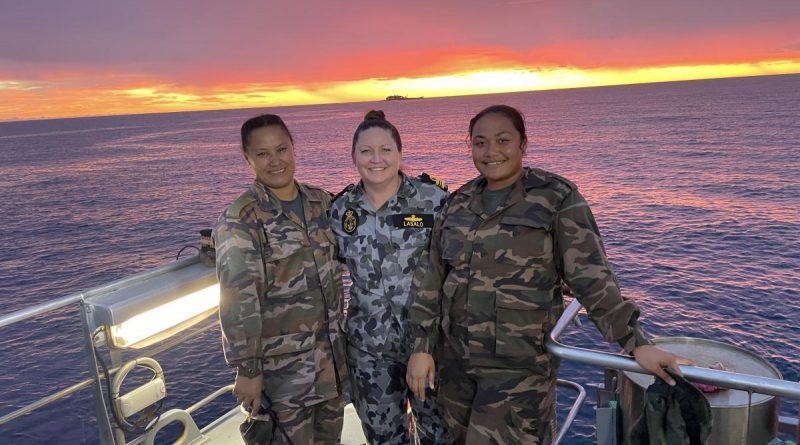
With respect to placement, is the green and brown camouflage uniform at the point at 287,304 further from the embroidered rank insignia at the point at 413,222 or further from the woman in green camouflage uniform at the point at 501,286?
the woman in green camouflage uniform at the point at 501,286

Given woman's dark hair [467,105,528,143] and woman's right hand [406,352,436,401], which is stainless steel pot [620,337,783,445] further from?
woman's dark hair [467,105,528,143]

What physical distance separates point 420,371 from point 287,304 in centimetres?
94

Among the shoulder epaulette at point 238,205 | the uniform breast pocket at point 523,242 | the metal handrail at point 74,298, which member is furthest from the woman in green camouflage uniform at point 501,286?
the metal handrail at point 74,298

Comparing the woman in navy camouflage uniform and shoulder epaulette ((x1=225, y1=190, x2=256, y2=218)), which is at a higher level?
shoulder epaulette ((x1=225, y1=190, x2=256, y2=218))

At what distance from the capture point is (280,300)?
3221 millimetres

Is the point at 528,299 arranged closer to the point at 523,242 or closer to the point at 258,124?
the point at 523,242

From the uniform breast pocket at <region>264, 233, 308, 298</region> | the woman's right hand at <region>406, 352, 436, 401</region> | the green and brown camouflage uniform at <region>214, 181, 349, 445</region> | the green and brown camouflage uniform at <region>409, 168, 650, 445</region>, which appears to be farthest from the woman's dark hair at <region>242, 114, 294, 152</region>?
the woman's right hand at <region>406, 352, 436, 401</region>

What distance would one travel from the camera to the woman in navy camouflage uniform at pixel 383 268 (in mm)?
3357

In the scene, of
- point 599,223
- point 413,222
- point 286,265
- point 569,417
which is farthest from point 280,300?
point 599,223

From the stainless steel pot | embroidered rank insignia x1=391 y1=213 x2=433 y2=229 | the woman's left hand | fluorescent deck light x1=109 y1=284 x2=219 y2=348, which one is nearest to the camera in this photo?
the woman's left hand

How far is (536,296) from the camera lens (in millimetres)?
2740

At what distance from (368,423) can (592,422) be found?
34.8 ft

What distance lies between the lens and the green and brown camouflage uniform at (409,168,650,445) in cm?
261

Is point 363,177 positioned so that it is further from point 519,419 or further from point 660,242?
point 660,242
